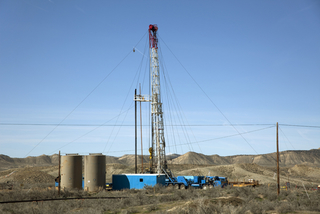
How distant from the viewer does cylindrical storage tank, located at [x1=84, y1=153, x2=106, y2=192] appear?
39.9 m

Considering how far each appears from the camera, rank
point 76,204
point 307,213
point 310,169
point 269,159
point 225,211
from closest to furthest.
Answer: point 225,211, point 307,213, point 76,204, point 310,169, point 269,159

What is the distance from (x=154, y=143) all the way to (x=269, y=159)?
140m

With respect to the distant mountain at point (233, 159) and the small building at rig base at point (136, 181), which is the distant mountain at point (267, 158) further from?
the small building at rig base at point (136, 181)

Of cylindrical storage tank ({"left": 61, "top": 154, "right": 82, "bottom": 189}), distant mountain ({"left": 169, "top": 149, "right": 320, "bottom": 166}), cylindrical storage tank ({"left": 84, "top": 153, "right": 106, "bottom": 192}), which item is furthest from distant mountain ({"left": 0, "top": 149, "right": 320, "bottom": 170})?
cylindrical storage tank ({"left": 61, "top": 154, "right": 82, "bottom": 189})

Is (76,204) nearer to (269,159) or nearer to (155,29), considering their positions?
(155,29)

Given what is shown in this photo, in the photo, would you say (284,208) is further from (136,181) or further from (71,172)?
(71,172)

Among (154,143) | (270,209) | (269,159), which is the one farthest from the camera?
(269,159)

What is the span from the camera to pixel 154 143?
48688 mm

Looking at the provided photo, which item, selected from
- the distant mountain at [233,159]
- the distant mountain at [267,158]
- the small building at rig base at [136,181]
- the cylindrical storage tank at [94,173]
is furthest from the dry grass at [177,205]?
the distant mountain at [233,159]

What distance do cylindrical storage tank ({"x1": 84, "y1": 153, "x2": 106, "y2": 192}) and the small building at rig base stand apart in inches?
101

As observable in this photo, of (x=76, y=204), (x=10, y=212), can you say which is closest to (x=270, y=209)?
(x=76, y=204)

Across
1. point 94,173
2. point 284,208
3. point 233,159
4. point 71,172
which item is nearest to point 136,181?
point 94,173

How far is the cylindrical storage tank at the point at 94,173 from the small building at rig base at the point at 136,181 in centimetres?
256

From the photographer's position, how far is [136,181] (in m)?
41.8
